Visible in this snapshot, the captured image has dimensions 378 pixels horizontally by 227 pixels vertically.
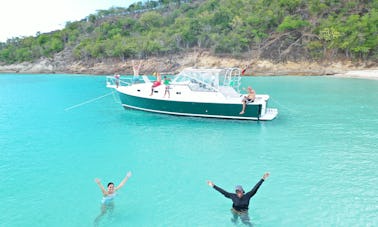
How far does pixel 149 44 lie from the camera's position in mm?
65812

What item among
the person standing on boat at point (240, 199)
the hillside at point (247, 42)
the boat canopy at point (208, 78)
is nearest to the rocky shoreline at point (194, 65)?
the hillside at point (247, 42)

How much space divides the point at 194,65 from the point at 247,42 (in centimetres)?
1100

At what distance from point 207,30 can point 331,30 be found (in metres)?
23.5

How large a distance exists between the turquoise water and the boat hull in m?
0.45

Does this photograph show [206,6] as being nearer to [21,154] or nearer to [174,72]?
[174,72]

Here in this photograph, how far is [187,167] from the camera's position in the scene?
12.0 meters

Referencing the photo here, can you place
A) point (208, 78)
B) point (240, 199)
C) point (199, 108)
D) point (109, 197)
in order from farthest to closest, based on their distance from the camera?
point (208, 78) → point (199, 108) → point (109, 197) → point (240, 199)

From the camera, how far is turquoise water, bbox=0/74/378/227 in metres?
8.70

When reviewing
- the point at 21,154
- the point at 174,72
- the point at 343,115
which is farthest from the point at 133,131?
the point at 174,72

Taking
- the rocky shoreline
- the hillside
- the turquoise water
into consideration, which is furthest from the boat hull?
the hillside

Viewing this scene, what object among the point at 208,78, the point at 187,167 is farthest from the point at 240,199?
the point at 208,78

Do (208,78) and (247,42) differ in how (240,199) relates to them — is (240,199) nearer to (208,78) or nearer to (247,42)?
(208,78)

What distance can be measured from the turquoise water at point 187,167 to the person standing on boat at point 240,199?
41cm

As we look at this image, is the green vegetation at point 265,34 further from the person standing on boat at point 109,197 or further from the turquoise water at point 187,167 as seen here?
the person standing on boat at point 109,197
